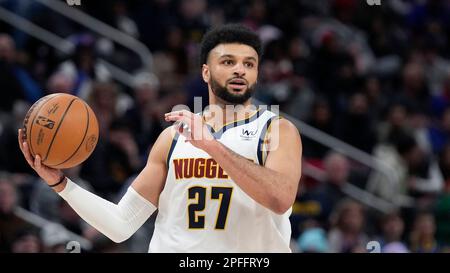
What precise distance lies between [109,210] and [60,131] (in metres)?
0.58

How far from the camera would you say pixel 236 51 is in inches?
229

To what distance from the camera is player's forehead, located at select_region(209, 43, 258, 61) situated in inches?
228

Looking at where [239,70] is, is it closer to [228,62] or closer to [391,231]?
[228,62]

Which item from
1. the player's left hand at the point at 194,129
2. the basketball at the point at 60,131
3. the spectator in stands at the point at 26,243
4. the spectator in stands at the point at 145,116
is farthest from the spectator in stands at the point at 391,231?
the player's left hand at the point at 194,129

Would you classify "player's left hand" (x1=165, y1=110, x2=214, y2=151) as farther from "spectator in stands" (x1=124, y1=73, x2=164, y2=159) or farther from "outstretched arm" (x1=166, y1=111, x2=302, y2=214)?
"spectator in stands" (x1=124, y1=73, x2=164, y2=159)

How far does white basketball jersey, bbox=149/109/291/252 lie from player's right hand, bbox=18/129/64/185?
2.08 feet

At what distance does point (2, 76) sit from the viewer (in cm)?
1047

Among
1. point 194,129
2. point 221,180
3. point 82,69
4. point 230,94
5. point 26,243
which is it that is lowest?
point 26,243

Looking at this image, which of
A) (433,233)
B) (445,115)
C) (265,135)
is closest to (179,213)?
(265,135)

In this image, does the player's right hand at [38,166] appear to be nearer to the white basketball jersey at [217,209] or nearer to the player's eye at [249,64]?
the white basketball jersey at [217,209]

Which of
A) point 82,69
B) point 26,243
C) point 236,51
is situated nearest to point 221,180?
point 236,51

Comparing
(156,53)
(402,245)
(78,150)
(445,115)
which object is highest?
(156,53)
